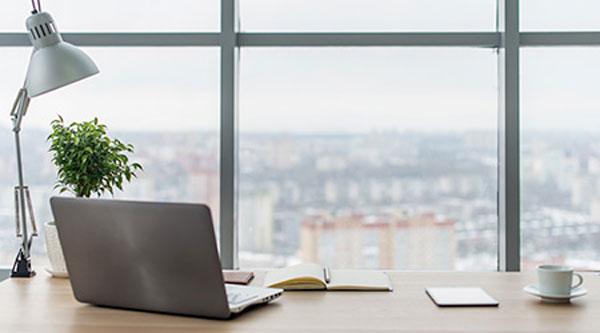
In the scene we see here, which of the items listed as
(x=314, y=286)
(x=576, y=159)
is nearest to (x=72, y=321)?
(x=314, y=286)

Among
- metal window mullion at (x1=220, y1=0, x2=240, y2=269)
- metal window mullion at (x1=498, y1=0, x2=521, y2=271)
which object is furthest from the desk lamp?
metal window mullion at (x1=498, y1=0, x2=521, y2=271)

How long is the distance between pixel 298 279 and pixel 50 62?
966 millimetres

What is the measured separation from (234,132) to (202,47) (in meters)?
0.45

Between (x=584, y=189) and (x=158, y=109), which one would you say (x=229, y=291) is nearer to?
(x=158, y=109)

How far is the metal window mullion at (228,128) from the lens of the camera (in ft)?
8.72

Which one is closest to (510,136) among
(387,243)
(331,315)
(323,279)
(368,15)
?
(387,243)

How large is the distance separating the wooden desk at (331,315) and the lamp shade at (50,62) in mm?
598

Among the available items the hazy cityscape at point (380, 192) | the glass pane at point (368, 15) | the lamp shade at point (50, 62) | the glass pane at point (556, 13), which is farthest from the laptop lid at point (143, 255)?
the glass pane at point (556, 13)

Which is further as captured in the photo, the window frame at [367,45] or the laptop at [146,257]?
the window frame at [367,45]

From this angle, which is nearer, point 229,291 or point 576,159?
point 229,291

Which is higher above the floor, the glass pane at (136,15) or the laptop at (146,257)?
the glass pane at (136,15)

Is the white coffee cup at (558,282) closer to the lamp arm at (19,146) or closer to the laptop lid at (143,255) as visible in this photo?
the laptop lid at (143,255)

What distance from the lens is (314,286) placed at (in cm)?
163

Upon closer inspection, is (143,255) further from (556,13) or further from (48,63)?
(556,13)
